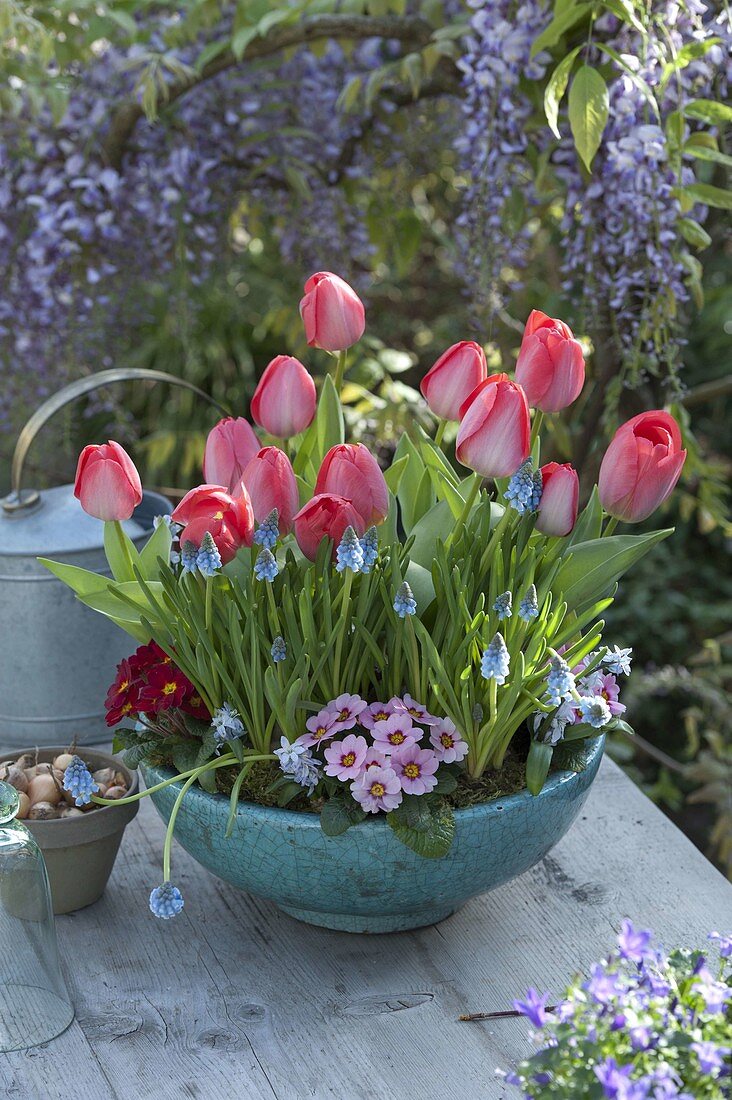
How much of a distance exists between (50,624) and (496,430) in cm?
56

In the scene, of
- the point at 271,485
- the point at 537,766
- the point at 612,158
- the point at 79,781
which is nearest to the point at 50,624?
the point at 79,781

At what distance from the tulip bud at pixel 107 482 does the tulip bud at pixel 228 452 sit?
0.24 ft

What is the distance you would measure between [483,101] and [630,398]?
1.51ft

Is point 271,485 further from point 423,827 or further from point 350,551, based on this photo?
point 423,827

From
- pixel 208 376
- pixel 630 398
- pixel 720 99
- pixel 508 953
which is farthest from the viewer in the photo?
pixel 208 376

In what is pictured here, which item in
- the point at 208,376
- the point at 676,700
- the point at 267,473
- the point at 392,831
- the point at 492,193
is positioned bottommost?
the point at 676,700

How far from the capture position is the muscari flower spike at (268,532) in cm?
79

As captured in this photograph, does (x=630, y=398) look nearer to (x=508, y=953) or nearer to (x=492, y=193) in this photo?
(x=492, y=193)

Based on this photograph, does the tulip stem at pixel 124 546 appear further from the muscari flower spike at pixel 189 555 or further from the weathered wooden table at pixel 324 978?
the weathered wooden table at pixel 324 978

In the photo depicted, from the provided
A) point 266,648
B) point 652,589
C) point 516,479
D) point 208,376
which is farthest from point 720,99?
point 208,376

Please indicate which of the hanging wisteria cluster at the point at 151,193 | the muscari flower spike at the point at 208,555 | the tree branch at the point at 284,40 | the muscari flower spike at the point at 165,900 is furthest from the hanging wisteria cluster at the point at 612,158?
the muscari flower spike at the point at 165,900

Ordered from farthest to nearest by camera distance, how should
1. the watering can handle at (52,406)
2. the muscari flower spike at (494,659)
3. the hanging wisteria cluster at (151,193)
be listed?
the hanging wisteria cluster at (151,193)
the watering can handle at (52,406)
the muscari flower spike at (494,659)

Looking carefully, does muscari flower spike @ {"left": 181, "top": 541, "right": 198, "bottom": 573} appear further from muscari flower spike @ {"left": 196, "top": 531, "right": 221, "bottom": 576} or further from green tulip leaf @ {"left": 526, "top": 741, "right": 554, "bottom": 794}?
green tulip leaf @ {"left": 526, "top": 741, "right": 554, "bottom": 794}

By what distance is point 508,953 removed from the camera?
896 mm
